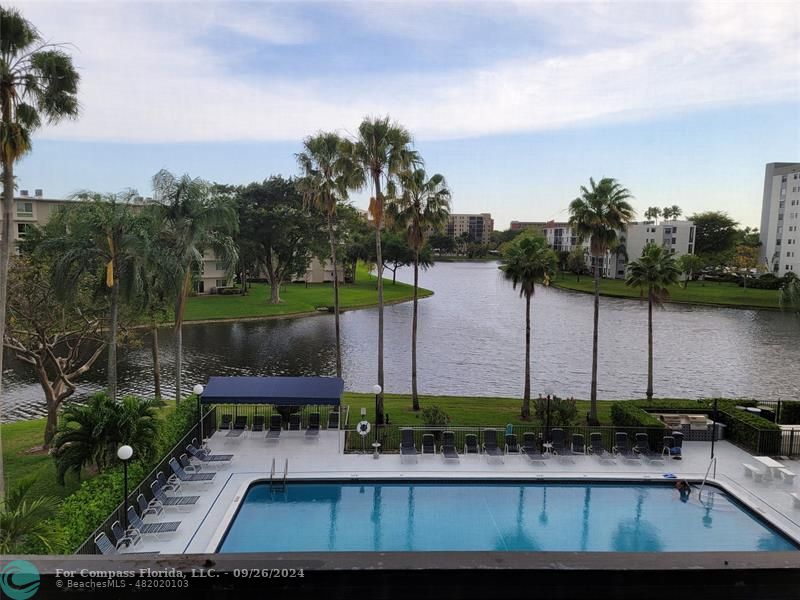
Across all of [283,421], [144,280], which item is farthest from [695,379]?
[144,280]

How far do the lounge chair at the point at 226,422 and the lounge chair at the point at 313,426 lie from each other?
3241 mm

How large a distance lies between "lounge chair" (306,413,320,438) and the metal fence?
3.77 metres

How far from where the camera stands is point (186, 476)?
17.5 m

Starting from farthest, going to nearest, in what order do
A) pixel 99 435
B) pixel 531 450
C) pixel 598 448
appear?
pixel 598 448
pixel 531 450
pixel 99 435

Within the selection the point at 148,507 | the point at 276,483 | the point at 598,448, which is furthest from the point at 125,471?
the point at 598,448

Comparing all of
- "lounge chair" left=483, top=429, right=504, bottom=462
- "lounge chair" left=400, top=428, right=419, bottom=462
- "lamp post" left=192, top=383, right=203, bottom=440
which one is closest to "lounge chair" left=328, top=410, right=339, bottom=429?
"lounge chair" left=400, top=428, right=419, bottom=462

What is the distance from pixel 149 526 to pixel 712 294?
8773 centimetres

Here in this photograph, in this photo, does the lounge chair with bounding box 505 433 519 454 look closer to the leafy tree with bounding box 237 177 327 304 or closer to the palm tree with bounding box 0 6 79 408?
the palm tree with bounding box 0 6 79 408

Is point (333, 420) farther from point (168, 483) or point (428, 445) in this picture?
point (168, 483)

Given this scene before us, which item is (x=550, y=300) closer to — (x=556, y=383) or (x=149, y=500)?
(x=556, y=383)

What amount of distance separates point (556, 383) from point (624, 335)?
2002cm

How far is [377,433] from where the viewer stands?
69.7 ft

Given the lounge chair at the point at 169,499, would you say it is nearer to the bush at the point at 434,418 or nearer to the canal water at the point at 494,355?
the bush at the point at 434,418

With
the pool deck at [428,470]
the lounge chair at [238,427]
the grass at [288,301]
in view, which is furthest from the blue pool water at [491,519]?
the grass at [288,301]
